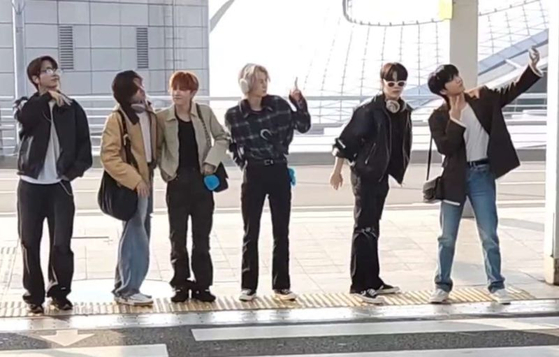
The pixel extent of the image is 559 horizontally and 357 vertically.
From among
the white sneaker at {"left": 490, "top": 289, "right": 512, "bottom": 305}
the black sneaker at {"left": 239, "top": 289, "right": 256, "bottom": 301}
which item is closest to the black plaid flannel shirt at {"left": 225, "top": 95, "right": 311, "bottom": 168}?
the black sneaker at {"left": 239, "top": 289, "right": 256, "bottom": 301}

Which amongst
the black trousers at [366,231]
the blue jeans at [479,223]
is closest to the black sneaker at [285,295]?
the black trousers at [366,231]

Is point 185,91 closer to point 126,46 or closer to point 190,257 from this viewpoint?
point 190,257

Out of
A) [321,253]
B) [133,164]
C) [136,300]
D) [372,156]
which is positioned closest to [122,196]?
[133,164]

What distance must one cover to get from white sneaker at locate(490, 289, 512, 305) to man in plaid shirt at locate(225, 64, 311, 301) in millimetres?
1548

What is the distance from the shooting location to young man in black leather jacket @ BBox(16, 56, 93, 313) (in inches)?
236

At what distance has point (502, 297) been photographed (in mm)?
6445

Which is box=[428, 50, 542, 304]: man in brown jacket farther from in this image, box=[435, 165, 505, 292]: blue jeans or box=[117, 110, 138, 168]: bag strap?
box=[117, 110, 138, 168]: bag strap

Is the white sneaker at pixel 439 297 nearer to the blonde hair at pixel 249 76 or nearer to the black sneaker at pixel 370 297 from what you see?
the black sneaker at pixel 370 297

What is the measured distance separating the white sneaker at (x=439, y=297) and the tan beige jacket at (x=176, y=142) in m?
1.77

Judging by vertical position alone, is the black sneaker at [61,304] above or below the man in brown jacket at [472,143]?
below

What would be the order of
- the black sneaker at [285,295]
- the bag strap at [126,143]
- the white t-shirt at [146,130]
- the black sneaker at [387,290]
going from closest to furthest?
the bag strap at [126,143], the white t-shirt at [146,130], the black sneaker at [285,295], the black sneaker at [387,290]

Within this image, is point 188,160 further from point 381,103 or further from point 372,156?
point 381,103

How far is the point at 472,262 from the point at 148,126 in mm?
3196

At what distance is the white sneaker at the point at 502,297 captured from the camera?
21.1 feet
